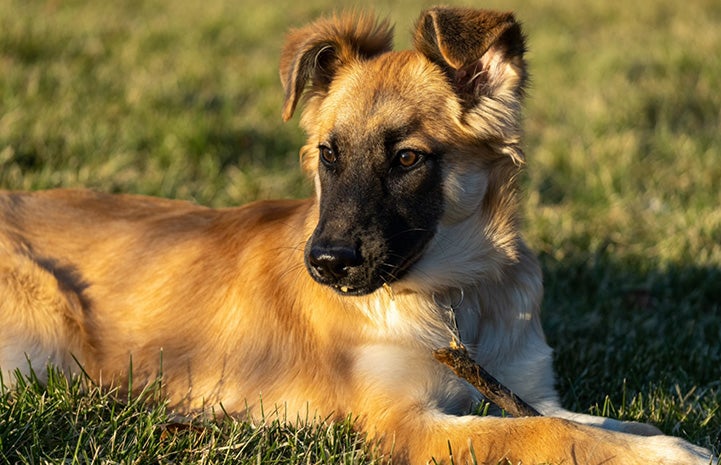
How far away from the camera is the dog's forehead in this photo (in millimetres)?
3332

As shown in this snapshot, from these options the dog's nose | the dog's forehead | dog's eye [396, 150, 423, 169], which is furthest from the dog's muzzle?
the dog's forehead

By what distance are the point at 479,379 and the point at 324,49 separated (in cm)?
146

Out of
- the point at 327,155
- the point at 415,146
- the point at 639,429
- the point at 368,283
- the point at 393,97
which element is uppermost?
the point at 393,97

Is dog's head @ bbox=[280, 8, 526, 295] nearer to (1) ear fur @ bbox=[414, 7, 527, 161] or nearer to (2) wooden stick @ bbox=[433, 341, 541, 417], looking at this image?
(1) ear fur @ bbox=[414, 7, 527, 161]

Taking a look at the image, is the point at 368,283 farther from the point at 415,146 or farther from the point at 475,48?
the point at 475,48

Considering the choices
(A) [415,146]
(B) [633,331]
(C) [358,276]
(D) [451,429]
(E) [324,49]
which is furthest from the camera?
(B) [633,331]

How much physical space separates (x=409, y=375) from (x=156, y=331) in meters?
1.09

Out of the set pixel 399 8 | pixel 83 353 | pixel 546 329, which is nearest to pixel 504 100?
pixel 546 329

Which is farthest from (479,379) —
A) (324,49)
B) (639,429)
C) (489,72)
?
(324,49)

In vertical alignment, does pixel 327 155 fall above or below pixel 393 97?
below

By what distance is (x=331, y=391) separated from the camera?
3271mm

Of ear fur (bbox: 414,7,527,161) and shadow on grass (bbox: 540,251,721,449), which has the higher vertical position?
ear fur (bbox: 414,7,527,161)

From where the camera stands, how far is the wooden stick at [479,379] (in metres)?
3.12

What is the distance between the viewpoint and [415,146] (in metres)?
3.26
